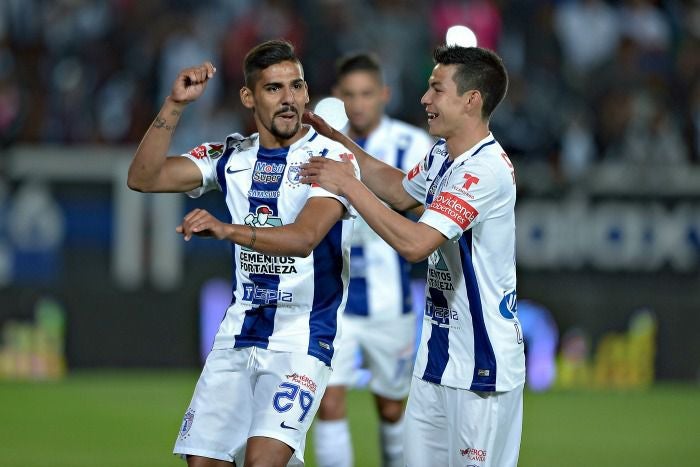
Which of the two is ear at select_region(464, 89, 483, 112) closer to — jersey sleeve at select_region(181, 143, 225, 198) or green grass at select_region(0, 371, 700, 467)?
jersey sleeve at select_region(181, 143, 225, 198)

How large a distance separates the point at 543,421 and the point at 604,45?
212 inches

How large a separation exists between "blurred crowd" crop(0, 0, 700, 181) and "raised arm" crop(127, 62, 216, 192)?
24.4ft

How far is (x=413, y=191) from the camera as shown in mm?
6258

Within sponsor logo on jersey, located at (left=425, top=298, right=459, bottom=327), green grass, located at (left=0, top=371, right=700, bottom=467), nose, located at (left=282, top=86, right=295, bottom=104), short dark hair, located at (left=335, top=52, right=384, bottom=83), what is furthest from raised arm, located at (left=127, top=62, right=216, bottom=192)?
green grass, located at (left=0, top=371, right=700, bottom=467)

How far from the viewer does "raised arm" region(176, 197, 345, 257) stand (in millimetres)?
5008

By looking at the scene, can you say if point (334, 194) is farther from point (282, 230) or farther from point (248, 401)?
point (248, 401)

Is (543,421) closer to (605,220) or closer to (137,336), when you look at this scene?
(605,220)

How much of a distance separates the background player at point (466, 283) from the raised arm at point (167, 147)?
2.21 ft

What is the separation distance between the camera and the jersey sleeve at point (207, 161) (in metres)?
5.96

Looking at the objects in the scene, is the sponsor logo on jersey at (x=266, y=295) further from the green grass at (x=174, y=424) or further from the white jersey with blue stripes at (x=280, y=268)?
the green grass at (x=174, y=424)

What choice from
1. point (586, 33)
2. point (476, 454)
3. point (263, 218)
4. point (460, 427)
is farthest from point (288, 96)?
point (586, 33)

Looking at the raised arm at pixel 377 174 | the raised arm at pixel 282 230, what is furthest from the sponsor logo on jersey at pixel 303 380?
the raised arm at pixel 377 174

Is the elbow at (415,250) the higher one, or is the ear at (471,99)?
the ear at (471,99)

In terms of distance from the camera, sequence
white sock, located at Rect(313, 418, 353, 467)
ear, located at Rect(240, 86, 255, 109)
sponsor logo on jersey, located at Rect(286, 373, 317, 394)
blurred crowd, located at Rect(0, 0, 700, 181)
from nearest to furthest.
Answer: sponsor logo on jersey, located at Rect(286, 373, 317, 394)
ear, located at Rect(240, 86, 255, 109)
white sock, located at Rect(313, 418, 353, 467)
blurred crowd, located at Rect(0, 0, 700, 181)
